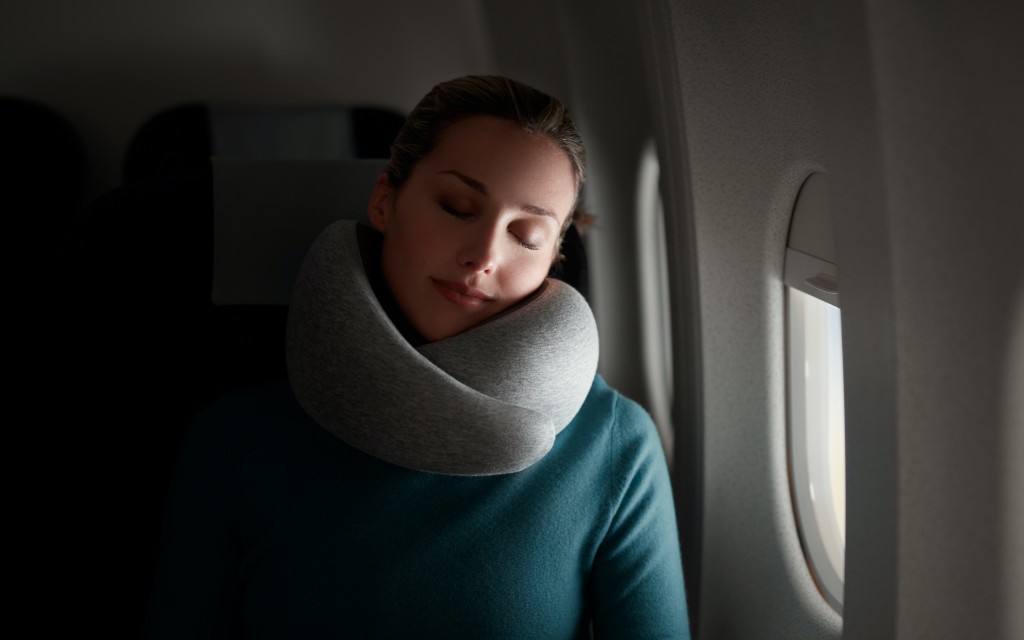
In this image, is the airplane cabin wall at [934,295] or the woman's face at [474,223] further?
the woman's face at [474,223]

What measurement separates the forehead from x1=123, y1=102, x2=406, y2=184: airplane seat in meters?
1.32

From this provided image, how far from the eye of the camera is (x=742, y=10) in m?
1.15

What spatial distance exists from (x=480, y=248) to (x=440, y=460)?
251 millimetres

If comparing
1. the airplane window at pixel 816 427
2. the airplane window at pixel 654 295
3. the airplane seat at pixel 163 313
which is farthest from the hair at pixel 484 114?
the airplane window at pixel 654 295

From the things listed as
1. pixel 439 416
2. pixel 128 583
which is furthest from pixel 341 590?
pixel 128 583

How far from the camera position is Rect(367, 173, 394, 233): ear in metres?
1.11

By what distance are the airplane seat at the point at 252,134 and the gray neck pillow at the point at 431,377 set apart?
1344 mm

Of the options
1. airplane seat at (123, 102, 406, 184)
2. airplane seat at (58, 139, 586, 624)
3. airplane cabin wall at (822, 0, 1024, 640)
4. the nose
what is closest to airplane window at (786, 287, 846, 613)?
airplane cabin wall at (822, 0, 1024, 640)

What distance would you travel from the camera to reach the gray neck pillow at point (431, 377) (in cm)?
94

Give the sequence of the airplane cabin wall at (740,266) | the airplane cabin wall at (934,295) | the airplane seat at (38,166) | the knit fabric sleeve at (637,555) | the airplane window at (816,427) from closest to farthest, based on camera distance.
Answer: the airplane cabin wall at (934,295), the knit fabric sleeve at (637,555), the airplane cabin wall at (740,266), the airplane window at (816,427), the airplane seat at (38,166)

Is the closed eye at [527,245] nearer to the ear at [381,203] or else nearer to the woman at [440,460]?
the woman at [440,460]

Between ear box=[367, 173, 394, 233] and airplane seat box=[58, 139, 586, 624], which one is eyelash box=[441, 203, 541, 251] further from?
airplane seat box=[58, 139, 586, 624]

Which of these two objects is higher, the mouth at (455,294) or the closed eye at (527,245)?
the closed eye at (527,245)

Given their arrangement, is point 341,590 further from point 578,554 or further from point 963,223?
point 963,223
